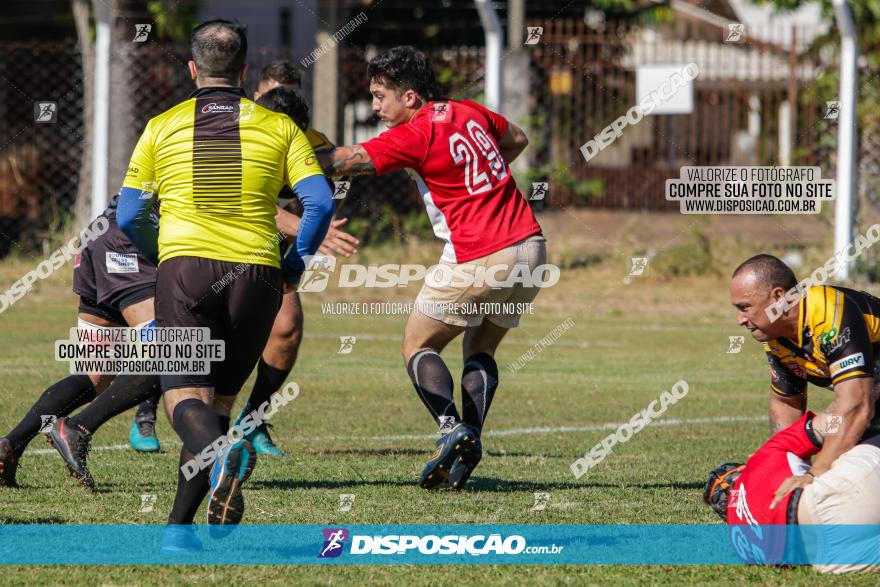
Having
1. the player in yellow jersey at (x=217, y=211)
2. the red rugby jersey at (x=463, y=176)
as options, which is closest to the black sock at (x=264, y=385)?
the red rugby jersey at (x=463, y=176)

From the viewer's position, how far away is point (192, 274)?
520 centimetres

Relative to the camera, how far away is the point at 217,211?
17.3ft

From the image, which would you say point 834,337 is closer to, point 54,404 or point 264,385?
point 264,385

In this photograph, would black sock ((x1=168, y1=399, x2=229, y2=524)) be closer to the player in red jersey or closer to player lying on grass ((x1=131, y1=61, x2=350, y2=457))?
the player in red jersey

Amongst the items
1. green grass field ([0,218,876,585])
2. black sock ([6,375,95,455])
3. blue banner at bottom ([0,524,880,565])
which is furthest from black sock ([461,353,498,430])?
black sock ([6,375,95,455])

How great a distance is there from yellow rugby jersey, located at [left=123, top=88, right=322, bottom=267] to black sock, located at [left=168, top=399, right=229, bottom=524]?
0.60 metres

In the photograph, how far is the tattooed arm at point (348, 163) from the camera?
630 cm

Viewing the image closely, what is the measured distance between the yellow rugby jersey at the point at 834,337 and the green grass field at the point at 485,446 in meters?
0.84

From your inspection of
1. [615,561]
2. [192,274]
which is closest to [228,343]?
[192,274]

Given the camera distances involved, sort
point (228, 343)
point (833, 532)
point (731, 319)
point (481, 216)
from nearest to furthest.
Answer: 1. point (833, 532)
2. point (228, 343)
3. point (481, 216)
4. point (731, 319)

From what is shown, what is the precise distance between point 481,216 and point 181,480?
2.27 meters

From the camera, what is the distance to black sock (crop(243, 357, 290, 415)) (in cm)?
791

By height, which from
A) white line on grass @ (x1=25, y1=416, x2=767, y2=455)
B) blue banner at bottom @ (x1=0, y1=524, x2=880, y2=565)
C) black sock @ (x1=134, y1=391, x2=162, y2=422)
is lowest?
white line on grass @ (x1=25, y1=416, x2=767, y2=455)

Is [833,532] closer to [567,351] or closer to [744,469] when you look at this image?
[744,469]
